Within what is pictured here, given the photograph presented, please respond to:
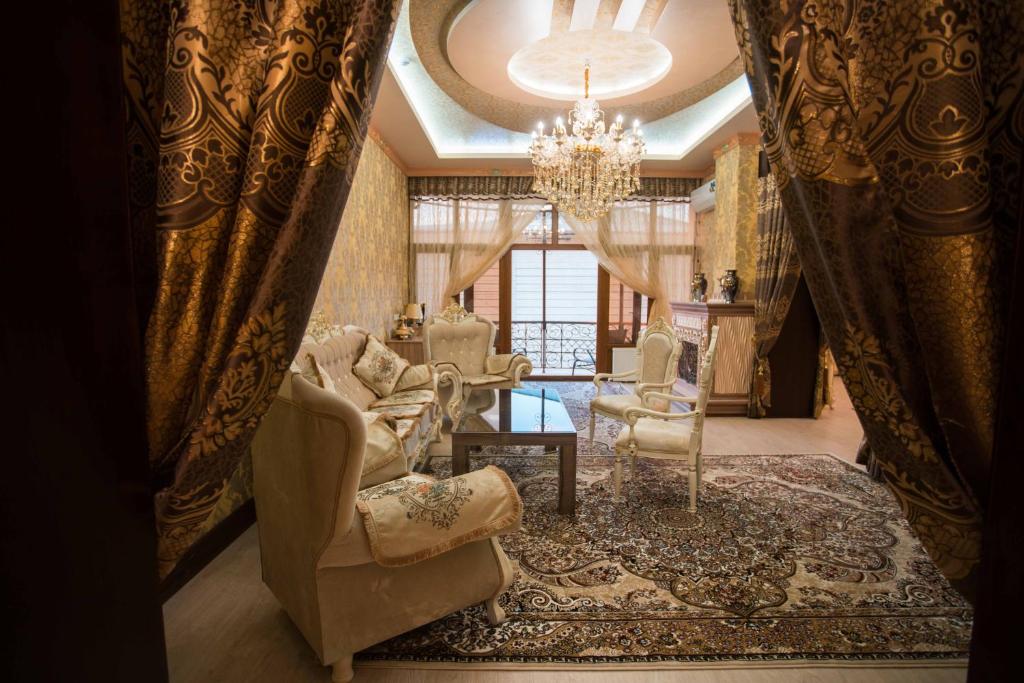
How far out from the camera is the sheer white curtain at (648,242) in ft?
22.2

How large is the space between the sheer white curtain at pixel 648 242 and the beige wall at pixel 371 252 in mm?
2344

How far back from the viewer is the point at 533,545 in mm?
2471

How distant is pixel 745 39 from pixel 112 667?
1438mm

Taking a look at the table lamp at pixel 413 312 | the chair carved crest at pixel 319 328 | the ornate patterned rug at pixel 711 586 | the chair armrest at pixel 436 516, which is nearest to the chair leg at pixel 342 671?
the ornate patterned rug at pixel 711 586

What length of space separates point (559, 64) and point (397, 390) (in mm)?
2986

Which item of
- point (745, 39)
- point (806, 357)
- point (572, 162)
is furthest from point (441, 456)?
point (806, 357)

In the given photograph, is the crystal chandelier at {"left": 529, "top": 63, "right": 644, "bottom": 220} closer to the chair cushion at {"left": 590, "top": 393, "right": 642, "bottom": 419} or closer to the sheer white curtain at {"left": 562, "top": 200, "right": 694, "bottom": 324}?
the chair cushion at {"left": 590, "top": 393, "right": 642, "bottom": 419}

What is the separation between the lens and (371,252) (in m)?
5.21

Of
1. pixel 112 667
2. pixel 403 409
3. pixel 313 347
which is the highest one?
pixel 313 347

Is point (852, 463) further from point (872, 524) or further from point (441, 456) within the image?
point (441, 456)

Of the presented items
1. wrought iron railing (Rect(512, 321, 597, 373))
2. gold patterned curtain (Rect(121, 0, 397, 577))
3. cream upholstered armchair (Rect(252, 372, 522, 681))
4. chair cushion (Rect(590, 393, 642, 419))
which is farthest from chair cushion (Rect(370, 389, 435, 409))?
wrought iron railing (Rect(512, 321, 597, 373))

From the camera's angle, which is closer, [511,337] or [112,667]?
[112,667]

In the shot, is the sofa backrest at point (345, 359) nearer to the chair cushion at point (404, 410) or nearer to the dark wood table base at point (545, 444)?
the chair cushion at point (404, 410)

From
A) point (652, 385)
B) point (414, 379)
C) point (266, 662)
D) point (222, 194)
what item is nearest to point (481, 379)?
point (414, 379)
